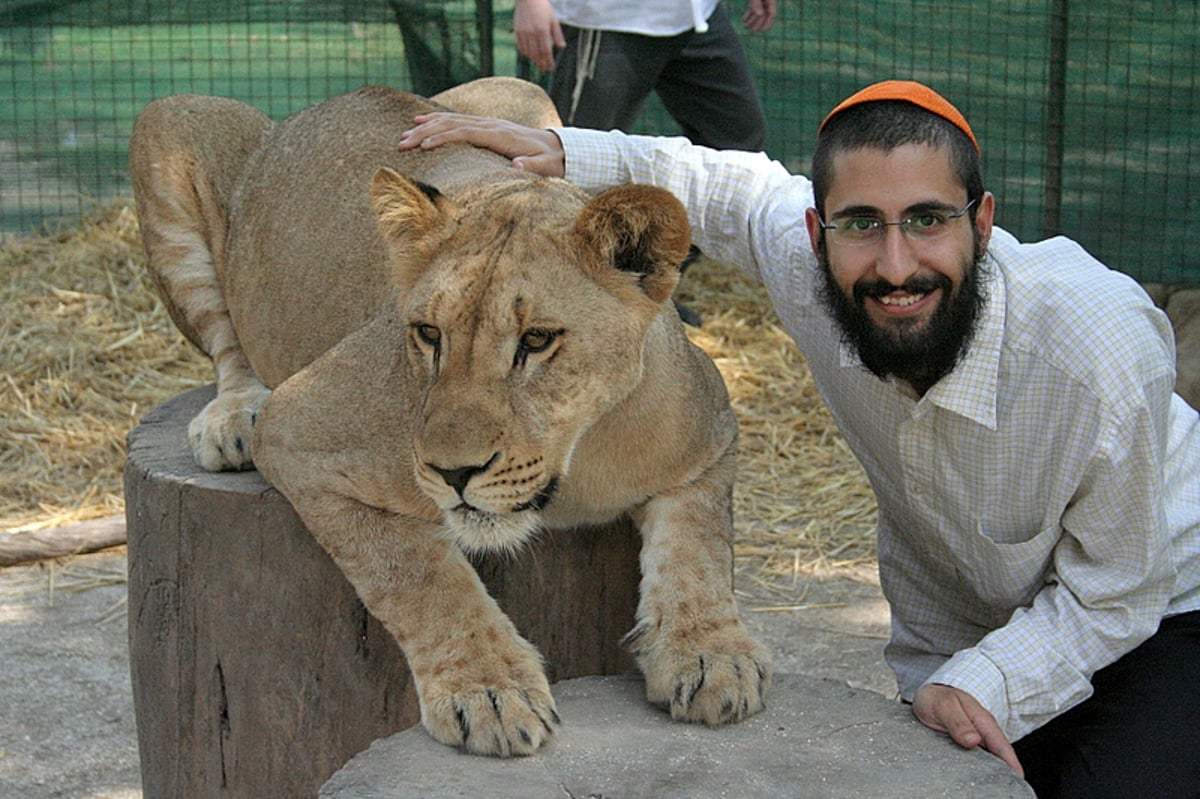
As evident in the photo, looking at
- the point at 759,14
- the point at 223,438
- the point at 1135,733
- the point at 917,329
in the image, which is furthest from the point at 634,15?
the point at 1135,733

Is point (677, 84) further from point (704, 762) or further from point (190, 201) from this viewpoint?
point (704, 762)

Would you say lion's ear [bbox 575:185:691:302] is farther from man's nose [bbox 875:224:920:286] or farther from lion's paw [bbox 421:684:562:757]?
lion's paw [bbox 421:684:562:757]

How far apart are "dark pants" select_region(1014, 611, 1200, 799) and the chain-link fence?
367 cm

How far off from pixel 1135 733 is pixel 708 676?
841 millimetres

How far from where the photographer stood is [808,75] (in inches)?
280

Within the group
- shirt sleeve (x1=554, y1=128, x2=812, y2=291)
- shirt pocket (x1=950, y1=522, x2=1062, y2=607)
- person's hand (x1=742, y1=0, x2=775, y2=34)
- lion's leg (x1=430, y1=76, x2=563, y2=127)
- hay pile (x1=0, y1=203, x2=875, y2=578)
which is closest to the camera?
shirt pocket (x1=950, y1=522, x2=1062, y2=607)

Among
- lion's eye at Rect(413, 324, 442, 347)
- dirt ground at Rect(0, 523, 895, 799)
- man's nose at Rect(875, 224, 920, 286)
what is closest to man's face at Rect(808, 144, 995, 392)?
man's nose at Rect(875, 224, 920, 286)

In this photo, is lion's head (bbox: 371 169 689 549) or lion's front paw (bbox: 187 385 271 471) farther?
lion's front paw (bbox: 187 385 271 471)

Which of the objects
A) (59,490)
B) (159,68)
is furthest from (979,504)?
(159,68)

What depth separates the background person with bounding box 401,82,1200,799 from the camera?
2691 mm

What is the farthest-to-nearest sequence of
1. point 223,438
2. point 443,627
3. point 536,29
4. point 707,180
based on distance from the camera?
point 536,29 < point 707,180 < point 223,438 < point 443,627

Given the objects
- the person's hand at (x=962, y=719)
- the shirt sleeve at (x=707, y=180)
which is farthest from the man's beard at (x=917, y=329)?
the person's hand at (x=962, y=719)

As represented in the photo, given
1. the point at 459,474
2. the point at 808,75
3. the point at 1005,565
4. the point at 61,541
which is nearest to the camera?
the point at 459,474

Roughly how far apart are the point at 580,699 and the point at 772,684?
311mm
